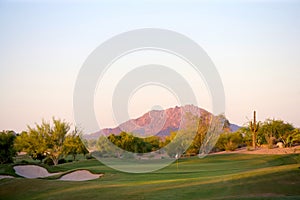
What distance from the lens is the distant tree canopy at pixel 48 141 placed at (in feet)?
172

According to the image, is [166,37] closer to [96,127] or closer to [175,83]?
[175,83]

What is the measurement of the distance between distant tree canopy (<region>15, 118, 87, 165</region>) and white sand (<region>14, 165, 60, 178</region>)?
14.7m

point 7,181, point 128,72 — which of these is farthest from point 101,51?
point 7,181

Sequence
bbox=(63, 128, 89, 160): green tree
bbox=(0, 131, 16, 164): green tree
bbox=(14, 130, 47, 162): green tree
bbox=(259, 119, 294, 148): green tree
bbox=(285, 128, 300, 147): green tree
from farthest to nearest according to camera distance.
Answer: bbox=(259, 119, 294, 148): green tree
bbox=(285, 128, 300, 147): green tree
bbox=(0, 131, 16, 164): green tree
bbox=(63, 128, 89, 160): green tree
bbox=(14, 130, 47, 162): green tree

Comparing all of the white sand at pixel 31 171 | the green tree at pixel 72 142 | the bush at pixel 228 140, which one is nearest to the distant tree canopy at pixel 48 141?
the green tree at pixel 72 142

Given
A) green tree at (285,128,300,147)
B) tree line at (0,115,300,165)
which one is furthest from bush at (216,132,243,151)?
green tree at (285,128,300,147)

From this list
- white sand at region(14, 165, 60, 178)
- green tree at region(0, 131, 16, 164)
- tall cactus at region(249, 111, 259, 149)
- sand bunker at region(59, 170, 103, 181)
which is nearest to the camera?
sand bunker at region(59, 170, 103, 181)

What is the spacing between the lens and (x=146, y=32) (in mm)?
33938

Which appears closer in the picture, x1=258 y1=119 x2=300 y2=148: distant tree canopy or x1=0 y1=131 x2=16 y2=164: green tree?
x1=0 y1=131 x2=16 y2=164: green tree

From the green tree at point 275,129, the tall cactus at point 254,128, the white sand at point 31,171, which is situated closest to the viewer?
the white sand at point 31,171

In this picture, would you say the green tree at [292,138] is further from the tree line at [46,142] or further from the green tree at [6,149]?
the green tree at [6,149]

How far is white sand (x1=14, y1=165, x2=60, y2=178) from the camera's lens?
3644cm

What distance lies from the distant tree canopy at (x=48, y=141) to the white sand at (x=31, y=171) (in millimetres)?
14682

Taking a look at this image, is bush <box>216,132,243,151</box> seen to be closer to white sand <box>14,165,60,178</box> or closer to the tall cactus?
the tall cactus
